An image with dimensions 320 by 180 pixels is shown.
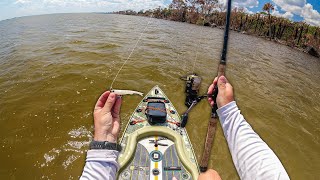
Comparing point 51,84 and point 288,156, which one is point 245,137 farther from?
point 51,84

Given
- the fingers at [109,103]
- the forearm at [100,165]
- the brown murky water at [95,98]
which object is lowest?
the brown murky water at [95,98]

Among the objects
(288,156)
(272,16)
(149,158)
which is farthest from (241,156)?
(272,16)

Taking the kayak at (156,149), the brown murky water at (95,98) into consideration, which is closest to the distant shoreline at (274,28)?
the brown murky water at (95,98)

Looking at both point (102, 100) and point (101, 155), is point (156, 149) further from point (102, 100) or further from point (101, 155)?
point (101, 155)

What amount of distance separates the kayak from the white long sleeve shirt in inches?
185

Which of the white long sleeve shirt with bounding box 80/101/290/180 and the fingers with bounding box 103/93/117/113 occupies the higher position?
the fingers with bounding box 103/93/117/113

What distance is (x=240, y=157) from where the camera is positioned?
6.81ft

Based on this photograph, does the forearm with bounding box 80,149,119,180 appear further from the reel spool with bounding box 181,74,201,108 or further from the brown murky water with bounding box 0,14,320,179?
the brown murky water with bounding box 0,14,320,179

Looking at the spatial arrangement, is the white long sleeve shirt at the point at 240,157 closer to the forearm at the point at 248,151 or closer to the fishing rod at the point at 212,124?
the forearm at the point at 248,151

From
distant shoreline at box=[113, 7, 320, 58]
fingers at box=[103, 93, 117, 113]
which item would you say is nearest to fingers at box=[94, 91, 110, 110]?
fingers at box=[103, 93, 117, 113]

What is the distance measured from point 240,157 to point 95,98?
11528mm

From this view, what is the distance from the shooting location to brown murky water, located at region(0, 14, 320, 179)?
29.1 ft

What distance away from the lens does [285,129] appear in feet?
38.9

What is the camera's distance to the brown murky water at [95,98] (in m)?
8.87
